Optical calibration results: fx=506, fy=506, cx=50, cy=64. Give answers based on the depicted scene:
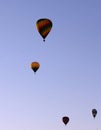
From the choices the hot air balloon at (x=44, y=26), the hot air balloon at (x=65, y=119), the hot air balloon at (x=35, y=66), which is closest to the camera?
the hot air balloon at (x=44, y=26)

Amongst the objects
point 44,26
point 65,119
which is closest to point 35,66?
point 44,26

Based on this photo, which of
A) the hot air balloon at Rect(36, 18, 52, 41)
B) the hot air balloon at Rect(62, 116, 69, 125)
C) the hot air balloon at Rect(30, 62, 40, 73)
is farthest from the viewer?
the hot air balloon at Rect(62, 116, 69, 125)

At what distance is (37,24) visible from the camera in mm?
77125

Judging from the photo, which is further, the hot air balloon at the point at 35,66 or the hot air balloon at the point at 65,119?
the hot air balloon at the point at 65,119

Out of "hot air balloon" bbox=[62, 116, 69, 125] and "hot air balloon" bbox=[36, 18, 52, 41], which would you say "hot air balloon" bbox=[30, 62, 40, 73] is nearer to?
"hot air balloon" bbox=[36, 18, 52, 41]

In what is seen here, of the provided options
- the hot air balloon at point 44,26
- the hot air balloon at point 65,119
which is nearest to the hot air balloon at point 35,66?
the hot air balloon at point 44,26

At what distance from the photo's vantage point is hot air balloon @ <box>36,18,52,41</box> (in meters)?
75.7

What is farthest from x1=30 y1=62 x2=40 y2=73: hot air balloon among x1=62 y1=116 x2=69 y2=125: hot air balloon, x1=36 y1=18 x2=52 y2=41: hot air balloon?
x1=62 y1=116 x2=69 y2=125: hot air balloon

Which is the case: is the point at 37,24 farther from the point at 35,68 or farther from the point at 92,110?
the point at 92,110

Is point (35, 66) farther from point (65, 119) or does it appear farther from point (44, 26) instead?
point (65, 119)

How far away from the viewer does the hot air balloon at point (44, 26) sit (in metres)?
75.7

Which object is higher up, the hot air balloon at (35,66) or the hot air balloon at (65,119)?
the hot air balloon at (35,66)

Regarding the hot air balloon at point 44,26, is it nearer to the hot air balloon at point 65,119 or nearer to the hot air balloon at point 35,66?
the hot air balloon at point 35,66

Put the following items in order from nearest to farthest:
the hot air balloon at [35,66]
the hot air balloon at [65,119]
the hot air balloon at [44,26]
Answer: the hot air balloon at [44,26], the hot air balloon at [35,66], the hot air balloon at [65,119]
